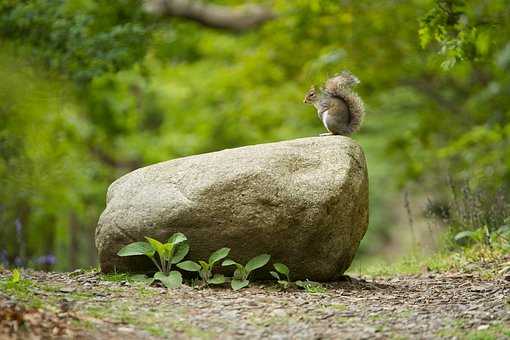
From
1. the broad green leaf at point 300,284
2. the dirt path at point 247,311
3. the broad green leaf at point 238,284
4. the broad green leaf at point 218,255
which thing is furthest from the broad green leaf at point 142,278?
the broad green leaf at point 300,284

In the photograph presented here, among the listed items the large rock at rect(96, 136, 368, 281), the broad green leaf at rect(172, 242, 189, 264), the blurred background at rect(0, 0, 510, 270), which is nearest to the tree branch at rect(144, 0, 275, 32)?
the blurred background at rect(0, 0, 510, 270)

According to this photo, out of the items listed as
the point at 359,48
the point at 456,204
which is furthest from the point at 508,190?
the point at 359,48

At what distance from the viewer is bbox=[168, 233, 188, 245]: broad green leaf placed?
4.90 metres

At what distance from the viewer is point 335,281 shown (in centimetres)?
551

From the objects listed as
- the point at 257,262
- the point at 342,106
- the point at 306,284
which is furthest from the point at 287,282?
the point at 342,106

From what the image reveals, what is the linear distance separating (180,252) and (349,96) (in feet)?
6.30

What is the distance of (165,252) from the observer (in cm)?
496

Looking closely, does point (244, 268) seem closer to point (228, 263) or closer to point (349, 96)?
point (228, 263)

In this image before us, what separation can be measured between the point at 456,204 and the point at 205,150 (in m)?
7.54

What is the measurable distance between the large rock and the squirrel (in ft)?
1.68

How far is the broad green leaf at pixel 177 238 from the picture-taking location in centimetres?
490

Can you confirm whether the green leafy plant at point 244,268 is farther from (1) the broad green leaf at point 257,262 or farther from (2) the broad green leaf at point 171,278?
(2) the broad green leaf at point 171,278

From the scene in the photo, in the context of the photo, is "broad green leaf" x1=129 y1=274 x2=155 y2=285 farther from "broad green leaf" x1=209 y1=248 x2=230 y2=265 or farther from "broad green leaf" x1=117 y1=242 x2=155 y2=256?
"broad green leaf" x1=209 y1=248 x2=230 y2=265

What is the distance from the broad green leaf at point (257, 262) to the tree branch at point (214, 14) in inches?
252
